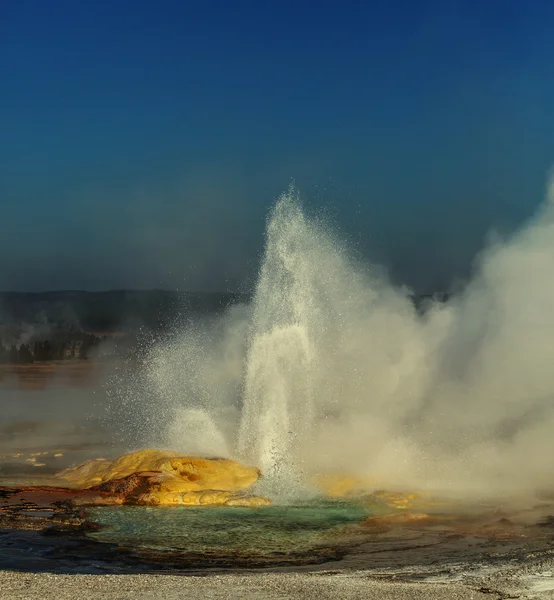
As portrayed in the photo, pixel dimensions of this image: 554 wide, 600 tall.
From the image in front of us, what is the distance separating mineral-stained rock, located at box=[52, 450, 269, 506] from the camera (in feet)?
51.8

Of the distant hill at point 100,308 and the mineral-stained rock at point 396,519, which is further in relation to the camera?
the distant hill at point 100,308

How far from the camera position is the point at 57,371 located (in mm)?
46000

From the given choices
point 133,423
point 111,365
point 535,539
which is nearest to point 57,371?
point 111,365

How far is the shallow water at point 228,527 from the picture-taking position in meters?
13.0

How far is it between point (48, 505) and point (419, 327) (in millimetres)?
14264

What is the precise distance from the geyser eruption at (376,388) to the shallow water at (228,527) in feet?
7.36

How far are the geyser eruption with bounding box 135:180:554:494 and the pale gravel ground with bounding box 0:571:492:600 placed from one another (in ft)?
21.9

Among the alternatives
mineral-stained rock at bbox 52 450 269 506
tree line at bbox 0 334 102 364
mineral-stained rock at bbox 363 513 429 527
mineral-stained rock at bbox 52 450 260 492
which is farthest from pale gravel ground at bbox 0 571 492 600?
tree line at bbox 0 334 102 364

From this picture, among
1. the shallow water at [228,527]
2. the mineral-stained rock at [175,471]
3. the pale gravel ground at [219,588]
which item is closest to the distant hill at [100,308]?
the mineral-stained rock at [175,471]

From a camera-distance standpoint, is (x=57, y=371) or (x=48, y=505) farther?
(x=57, y=371)

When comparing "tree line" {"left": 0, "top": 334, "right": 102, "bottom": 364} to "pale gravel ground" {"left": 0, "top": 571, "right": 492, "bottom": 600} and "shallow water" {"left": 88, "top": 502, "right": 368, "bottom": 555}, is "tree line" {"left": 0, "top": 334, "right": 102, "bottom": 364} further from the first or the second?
"pale gravel ground" {"left": 0, "top": 571, "right": 492, "bottom": 600}

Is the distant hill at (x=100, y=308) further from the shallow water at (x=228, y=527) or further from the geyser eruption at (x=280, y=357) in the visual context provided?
the shallow water at (x=228, y=527)

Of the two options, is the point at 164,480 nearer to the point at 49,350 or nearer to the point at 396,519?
the point at 396,519

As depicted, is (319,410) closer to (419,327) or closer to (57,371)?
(419,327)
